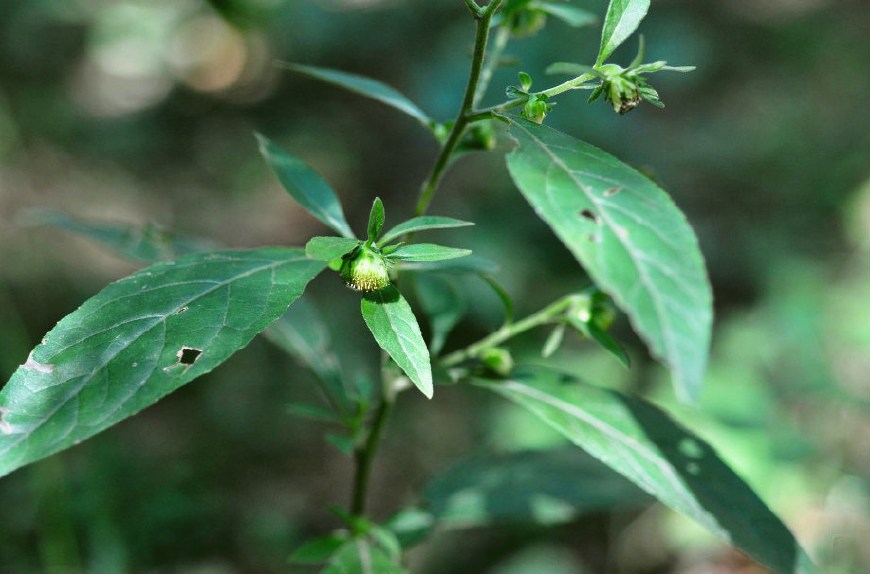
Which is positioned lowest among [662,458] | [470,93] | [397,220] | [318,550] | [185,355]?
[397,220]

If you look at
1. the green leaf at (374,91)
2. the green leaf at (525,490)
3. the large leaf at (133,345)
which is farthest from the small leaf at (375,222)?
the green leaf at (525,490)

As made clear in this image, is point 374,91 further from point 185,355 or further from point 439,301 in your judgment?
point 185,355

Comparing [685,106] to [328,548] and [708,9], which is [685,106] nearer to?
[708,9]

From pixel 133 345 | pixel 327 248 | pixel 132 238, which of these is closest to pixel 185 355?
pixel 133 345

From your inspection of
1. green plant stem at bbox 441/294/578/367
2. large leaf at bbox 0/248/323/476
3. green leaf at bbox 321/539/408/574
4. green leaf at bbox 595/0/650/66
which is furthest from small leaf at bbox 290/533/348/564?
green leaf at bbox 595/0/650/66

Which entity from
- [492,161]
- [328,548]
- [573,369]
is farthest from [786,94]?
[328,548]
